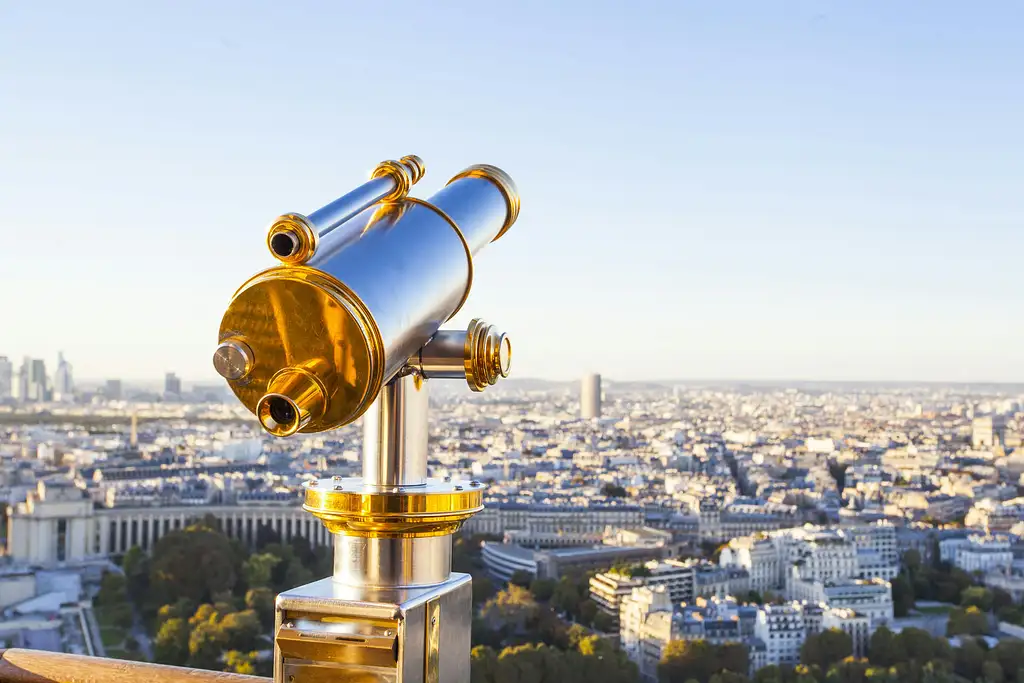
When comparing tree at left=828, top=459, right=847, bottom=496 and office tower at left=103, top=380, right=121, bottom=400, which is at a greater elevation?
office tower at left=103, top=380, right=121, bottom=400

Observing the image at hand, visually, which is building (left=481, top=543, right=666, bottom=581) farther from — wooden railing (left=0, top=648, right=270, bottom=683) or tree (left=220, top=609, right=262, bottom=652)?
wooden railing (left=0, top=648, right=270, bottom=683)

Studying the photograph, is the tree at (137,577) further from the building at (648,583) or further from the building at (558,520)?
the building at (558,520)

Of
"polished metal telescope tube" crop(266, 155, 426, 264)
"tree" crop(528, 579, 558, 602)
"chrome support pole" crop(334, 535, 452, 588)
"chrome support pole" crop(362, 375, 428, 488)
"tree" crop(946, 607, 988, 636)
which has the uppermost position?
"polished metal telescope tube" crop(266, 155, 426, 264)

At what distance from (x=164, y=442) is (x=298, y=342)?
3134cm

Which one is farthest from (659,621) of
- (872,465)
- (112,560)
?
(872,465)

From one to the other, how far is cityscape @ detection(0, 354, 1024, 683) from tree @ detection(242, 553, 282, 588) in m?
0.04

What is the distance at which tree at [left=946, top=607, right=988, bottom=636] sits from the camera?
1413 cm

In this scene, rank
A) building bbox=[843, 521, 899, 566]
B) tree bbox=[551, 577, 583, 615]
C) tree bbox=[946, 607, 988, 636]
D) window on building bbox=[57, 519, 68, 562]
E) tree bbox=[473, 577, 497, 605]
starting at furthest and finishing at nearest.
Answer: building bbox=[843, 521, 899, 566]
window on building bbox=[57, 519, 68, 562]
tree bbox=[551, 577, 583, 615]
tree bbox=[946, 607, 988, 636]
tree bbox=[473, 577, 497, 605]

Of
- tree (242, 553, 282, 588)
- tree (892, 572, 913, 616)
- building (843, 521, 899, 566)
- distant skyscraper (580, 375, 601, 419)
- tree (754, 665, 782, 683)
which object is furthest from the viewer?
distant skyscraper (580, 375, 601, 419)

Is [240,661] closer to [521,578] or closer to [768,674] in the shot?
[768,674]

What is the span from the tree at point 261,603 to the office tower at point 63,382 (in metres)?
18.4

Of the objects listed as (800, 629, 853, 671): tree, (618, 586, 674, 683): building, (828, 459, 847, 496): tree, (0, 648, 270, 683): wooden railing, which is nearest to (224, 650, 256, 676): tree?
(618, 586, 674, 683): building

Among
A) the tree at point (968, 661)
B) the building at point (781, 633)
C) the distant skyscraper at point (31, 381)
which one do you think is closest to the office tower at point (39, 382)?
the distant skyscraper at point (31, 381)

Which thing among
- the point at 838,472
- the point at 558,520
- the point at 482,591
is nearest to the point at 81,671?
the point at 482,591
